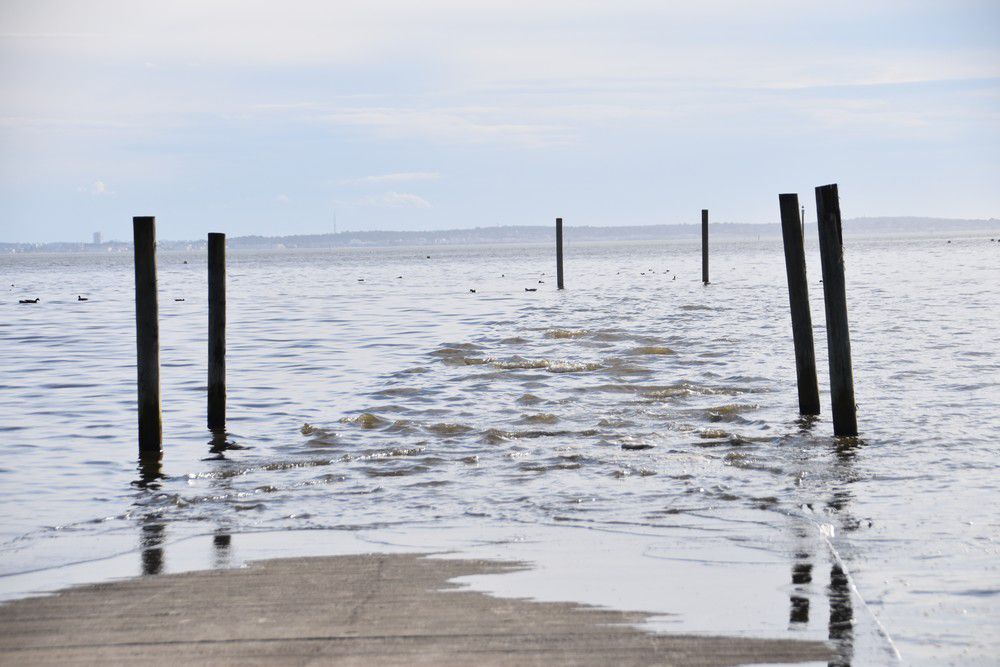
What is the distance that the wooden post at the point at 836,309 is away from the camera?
984 cm

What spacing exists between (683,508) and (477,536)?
1555mm

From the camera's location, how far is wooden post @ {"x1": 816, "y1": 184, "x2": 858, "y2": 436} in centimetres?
984

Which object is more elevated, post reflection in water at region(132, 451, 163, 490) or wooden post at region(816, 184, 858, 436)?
wooden post at region(816, 184, 858, 436)

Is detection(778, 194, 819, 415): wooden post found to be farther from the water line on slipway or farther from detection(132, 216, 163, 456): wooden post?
detection(132, 216, 163, 456): wooden post

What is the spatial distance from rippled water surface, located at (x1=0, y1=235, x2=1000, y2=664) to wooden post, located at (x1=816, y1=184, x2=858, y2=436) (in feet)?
1.01

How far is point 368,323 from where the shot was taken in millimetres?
27656

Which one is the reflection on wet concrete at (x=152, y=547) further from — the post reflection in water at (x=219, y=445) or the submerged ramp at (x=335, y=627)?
the post reflection in water at (x=219, y=445)

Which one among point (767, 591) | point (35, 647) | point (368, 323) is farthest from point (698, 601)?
point (368, 323)

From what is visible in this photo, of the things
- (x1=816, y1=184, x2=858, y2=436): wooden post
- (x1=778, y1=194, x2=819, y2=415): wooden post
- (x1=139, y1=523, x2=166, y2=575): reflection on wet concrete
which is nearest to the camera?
(x1=139, y1=523, x2=166, y2=575): reflection on wet concrete

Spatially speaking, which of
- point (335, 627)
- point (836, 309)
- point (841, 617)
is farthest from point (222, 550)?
point (836, 309)

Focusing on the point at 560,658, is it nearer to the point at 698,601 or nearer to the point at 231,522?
the point at 698,601

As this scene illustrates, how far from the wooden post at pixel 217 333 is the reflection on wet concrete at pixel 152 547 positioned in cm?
423

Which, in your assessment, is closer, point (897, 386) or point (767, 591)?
point (767, 591)

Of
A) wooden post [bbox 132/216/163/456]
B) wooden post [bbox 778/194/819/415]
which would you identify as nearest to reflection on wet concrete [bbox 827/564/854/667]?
wooden post [bbox 778/194/819/415]
